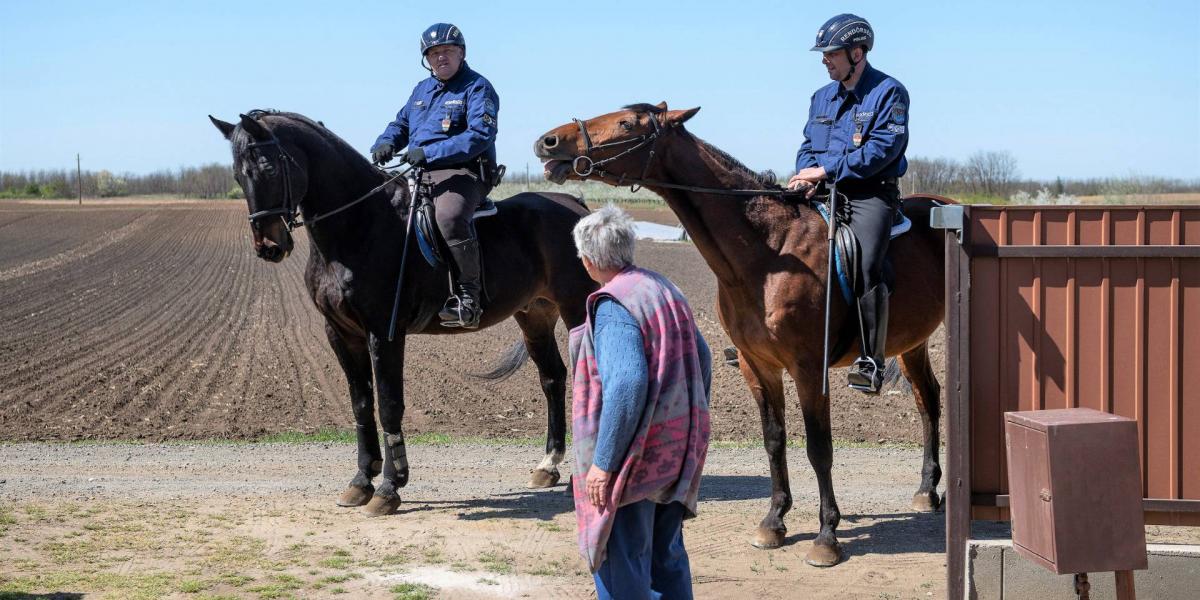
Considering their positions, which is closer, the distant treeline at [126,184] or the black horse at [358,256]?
the black horse at [358,256]

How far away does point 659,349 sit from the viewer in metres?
4.42

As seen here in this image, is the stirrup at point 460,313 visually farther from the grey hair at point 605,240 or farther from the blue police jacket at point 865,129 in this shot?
the grey hair at point 605,240

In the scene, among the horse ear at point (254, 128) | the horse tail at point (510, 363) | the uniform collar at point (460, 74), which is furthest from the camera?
the horse tail at point (510, 363)

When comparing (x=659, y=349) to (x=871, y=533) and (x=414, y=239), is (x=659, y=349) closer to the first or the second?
(x=871, y=533)

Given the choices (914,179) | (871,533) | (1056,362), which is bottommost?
(871,533)

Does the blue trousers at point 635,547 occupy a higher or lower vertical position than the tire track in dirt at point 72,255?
lower

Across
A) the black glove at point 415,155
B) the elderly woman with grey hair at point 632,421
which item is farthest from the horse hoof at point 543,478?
the elderly woman with grey hair at point 632,421

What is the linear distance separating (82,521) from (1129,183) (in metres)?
46.6

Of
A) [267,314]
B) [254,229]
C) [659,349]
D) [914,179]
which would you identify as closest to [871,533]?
[659,349]

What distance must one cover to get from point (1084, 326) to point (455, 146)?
Result: 15.0 ft

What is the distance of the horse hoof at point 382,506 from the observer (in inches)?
315

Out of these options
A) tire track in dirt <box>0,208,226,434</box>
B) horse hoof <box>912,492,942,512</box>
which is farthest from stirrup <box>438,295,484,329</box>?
tire track in dirt <box>0,208,226,434</box>

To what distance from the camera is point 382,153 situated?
8.53 m

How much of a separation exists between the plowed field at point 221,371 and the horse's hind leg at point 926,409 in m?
2.99
